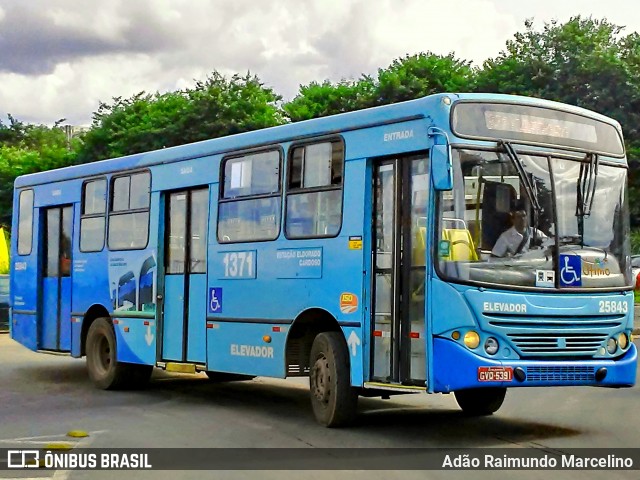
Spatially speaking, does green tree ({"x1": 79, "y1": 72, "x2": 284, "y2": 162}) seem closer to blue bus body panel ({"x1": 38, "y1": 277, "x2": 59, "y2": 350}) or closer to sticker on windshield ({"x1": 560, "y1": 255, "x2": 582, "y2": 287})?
blue bus body panel ({"x1": 38, "y1": 277, "x2": 59, "y2": 350})

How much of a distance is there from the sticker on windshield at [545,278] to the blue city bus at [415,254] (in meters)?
0.02

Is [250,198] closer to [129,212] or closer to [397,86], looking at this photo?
[129,212]

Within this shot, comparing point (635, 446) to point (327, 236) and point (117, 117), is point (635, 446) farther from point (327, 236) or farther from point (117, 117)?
point (117, 117)

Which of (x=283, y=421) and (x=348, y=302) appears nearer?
(x=348, y=302)

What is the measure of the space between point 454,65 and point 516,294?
42.1 m

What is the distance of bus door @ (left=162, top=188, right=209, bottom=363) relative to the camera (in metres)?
13.9

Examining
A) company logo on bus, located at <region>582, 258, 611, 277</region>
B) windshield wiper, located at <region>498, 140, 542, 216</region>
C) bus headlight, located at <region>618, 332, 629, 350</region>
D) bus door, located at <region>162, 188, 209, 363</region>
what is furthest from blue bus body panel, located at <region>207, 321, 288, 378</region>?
bus headlight, located at <region>618, 332, 629, 350</region>

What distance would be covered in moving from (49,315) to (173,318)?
12.2 feet

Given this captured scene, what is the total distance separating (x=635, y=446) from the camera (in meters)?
10.2

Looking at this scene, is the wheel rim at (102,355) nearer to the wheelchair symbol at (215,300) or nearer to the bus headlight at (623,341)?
the wheelchair symbol at (215,300)

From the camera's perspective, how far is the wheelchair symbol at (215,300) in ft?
44.3

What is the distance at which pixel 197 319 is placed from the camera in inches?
548

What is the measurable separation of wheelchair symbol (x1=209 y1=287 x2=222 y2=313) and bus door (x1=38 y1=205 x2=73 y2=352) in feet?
13.0

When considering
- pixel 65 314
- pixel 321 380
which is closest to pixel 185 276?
pixel 321 380
